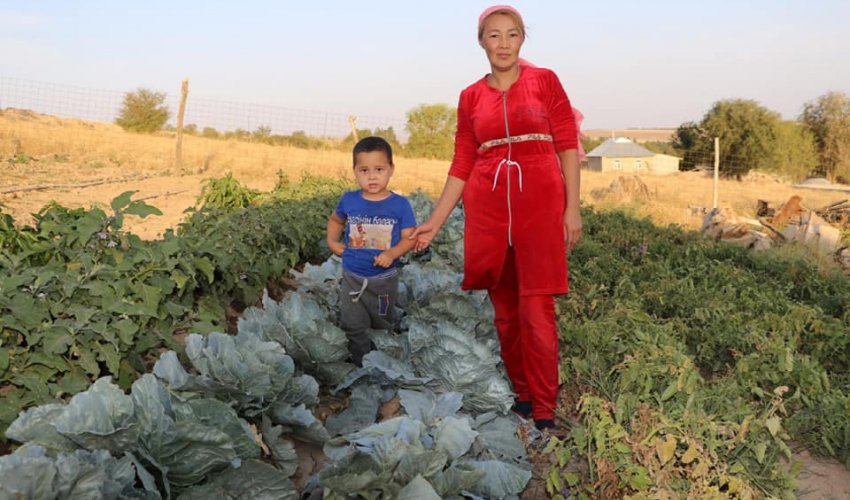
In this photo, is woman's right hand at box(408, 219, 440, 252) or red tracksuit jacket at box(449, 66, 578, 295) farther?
woman's right hand at box(408, 219, 440, 252)

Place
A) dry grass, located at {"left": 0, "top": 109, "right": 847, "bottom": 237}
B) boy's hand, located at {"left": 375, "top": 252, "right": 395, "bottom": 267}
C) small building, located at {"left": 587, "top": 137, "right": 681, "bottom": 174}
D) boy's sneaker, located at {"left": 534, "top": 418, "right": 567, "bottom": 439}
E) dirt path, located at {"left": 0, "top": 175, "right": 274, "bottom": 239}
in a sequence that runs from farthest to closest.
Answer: small building, located at {"left": 587, "top": 137, "right": 681, "bottom": 174}, dry grass, located at {"left": 0, "top": 109, "right": 847, "bottom": 237}, dirt path, located at {"left": 0, "top": 175, "right": 274, "bottom": 239}, boy's hand, located at {"left": 375, "top": 252, "right": 395, "bottom": 267}, boy's sneaker, located at {"left": 534, "top": 418, "right": 567, "bottom": 439}

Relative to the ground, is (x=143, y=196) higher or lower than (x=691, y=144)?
lower

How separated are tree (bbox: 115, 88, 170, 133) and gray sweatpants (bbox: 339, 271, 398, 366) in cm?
3760

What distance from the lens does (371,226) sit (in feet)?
11.3

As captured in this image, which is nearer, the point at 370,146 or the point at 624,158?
the point at 370,146

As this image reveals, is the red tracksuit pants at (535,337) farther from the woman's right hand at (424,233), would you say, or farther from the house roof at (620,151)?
the house roof at (620,151)

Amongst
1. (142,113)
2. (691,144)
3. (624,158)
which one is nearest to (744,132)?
(691,144)

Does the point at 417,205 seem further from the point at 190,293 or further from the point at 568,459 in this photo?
the point at 568,459

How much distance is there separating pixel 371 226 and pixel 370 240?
7 centimetres

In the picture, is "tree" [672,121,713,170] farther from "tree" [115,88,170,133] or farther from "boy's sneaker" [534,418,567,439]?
"boy's sneaker" [534,418,567,439]

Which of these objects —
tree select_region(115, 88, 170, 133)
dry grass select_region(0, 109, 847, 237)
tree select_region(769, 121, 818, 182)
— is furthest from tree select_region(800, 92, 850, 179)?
tree select_region(115, 88, 170, 133)

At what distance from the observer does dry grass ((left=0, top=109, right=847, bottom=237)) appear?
35.9ft

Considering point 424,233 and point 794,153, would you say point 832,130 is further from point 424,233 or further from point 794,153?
point 424,233

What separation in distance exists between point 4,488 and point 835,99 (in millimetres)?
48916
